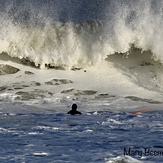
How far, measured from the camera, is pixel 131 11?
23188 mm

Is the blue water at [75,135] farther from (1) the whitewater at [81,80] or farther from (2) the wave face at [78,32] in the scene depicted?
(2) the wave face at [78,32]

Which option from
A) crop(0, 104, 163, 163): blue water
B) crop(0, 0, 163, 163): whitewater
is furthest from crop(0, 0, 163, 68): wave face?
crop(0, 104, 163, 163): blue water

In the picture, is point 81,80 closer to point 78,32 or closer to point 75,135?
point 78,32

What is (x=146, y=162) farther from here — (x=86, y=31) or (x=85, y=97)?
(x=86, y=31)

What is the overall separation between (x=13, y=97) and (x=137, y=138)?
24.3 feet

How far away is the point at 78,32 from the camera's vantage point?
2327cm

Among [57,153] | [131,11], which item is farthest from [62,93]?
[57,153]

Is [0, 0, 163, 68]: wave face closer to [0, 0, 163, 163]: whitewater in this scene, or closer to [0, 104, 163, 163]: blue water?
[0, 0, 163, 163]: whitewater

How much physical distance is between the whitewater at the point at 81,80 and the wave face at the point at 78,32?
0.04 metres

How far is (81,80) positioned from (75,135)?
868cm

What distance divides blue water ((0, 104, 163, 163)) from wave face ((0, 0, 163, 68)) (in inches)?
273

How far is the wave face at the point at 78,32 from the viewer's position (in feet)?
72.7

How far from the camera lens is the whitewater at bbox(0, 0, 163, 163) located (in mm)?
10461

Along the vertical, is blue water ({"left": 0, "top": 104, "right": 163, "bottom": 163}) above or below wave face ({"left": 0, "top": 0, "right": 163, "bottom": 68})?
below
